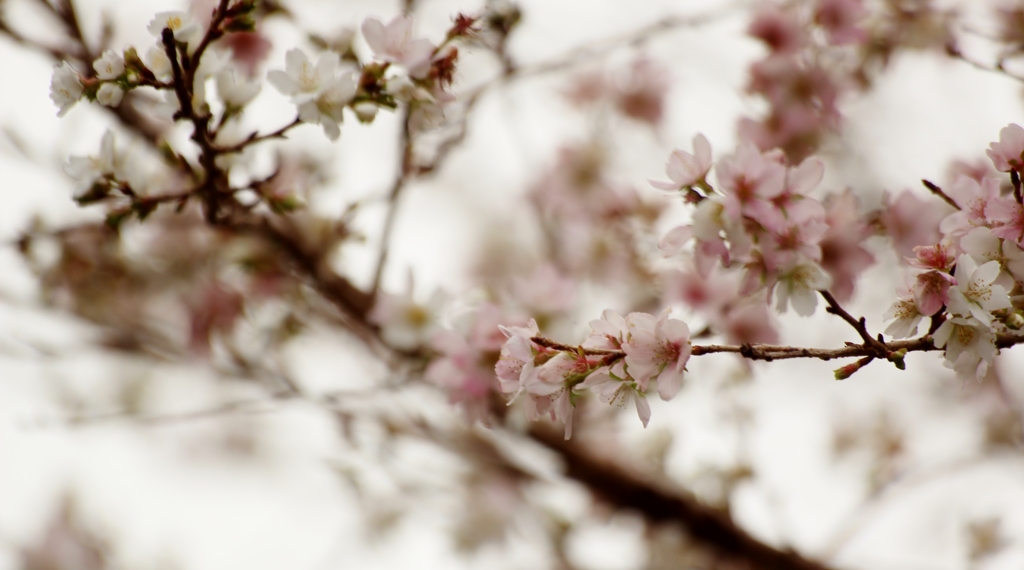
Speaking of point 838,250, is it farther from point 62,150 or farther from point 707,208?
point 62,150

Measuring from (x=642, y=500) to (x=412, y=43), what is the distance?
1.15 metres

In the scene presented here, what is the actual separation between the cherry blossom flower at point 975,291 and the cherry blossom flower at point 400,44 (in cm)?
59

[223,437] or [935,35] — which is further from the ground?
[935,35]

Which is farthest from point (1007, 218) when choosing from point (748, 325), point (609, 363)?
point (748, 325)

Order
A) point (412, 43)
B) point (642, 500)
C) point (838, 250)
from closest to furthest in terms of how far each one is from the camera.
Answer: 1. point (412, 43)
2. point (838, 250)
3. point (642, 500)

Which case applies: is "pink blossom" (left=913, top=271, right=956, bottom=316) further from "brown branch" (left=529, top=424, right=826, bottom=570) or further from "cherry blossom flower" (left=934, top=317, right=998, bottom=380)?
"brown branch" (left=529, top=424, right=826, bottom=570)

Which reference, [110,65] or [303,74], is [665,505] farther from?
[110,65]

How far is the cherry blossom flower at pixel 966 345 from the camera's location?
641 mm

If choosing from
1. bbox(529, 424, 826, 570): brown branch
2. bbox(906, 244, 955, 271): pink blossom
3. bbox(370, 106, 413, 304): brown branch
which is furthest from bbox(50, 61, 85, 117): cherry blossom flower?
bbox(529, 424, 826, 570): brown branch

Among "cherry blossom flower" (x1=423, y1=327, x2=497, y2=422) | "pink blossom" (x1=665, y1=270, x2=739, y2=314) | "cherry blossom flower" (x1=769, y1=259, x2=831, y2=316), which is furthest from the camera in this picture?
"pink blossom" (x1=665, y1=270, x2=739, y2=314)

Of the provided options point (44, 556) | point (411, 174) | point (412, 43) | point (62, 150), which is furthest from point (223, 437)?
point (412, 43)

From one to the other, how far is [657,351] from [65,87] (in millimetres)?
703

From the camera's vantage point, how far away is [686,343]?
701 millimetres

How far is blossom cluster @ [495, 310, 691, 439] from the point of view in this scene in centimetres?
70
